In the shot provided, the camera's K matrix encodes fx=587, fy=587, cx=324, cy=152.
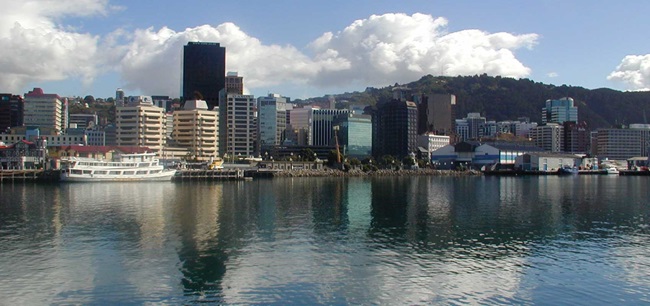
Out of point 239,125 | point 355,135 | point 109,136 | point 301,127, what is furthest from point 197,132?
point 301,127

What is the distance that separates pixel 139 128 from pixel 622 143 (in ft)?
518

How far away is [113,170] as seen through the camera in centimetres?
8156

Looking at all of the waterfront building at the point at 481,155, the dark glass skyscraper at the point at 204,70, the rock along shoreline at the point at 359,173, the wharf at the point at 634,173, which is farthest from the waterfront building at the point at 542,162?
the dark glass skyscraper at the point at 204,70

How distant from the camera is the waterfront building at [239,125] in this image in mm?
146000

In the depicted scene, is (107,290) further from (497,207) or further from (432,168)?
(432,168)

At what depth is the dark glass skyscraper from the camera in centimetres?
18212

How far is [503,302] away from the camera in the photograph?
1784 cm

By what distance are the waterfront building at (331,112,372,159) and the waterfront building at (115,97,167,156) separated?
5646 centimetres

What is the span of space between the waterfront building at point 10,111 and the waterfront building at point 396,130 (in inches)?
3989

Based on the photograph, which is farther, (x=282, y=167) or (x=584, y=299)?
(x=282, y=167)

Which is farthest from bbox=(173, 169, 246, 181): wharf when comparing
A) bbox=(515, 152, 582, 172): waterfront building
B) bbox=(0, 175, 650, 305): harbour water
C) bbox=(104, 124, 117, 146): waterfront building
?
bbox=(515, 152, 582, 172): waterfront building

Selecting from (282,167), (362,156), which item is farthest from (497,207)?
(362,156)

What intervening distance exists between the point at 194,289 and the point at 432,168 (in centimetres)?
13388

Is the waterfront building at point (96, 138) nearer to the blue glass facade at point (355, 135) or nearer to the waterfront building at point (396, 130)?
the blue glass facade at point (355, 135)
